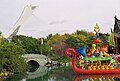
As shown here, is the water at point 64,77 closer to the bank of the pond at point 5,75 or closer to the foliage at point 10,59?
the bank of the pond at point 5,75

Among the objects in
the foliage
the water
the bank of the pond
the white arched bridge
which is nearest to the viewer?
the water

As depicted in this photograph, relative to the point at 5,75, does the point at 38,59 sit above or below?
above

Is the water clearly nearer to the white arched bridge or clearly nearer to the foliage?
the foliage

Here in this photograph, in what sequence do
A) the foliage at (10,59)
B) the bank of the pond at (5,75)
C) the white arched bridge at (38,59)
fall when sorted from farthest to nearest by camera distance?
the white arched bridge at (38,59) < the foliage at (10,59) < the bank of the pond at (5,75)

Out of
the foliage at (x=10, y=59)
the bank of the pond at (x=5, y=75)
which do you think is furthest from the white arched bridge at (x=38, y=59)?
the bank of the pond at (x=5, y=75)

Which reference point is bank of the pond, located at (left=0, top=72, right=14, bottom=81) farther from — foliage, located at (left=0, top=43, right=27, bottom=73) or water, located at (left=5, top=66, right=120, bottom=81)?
water, located at (left=5, top=66, right=120, bottom=81)

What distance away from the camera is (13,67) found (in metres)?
24.5

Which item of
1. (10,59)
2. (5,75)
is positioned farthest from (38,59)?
(5,75)

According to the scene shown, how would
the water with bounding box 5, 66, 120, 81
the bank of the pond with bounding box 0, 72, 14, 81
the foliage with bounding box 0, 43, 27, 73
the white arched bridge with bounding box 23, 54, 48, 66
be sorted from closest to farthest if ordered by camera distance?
the water with bounding box 5, 66, 120, 81 → the bank of the pond with bounding box 0, 72, 14, 81 → the foliage with bounding box 0, 43, 27, 73 → the white arched bridge with bounding box 23, 54, 48, 66

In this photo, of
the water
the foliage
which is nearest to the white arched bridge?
the foliage

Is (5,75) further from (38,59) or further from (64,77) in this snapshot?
(38,59)

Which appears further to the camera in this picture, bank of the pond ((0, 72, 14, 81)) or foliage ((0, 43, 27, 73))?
foliage ((0, 43, 27, 73))

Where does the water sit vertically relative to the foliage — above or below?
below

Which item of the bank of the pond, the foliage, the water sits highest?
the foliage
